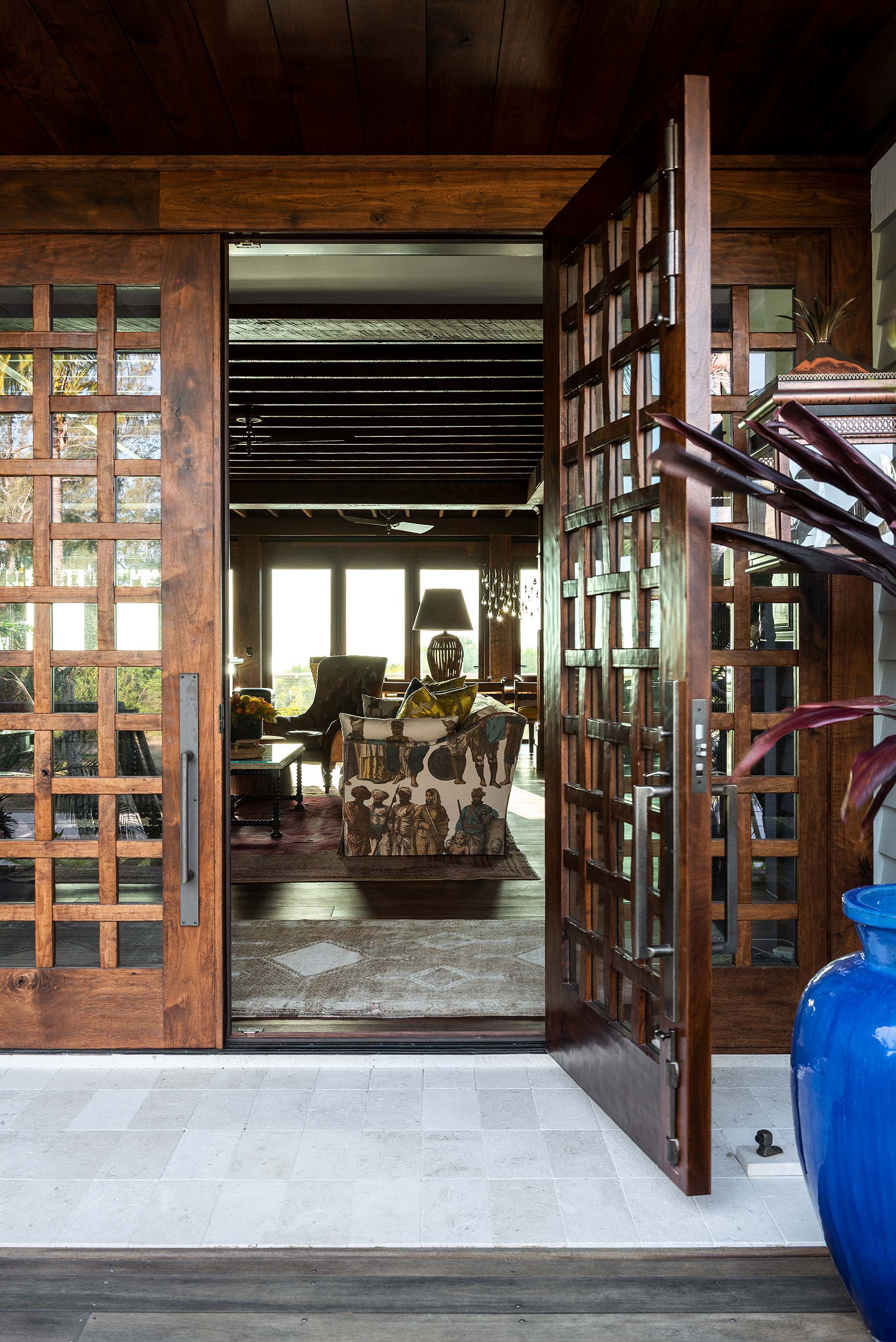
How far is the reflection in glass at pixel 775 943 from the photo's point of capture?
2.79 metres

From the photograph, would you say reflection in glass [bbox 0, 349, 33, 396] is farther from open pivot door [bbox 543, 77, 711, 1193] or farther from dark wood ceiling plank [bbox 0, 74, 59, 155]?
open pivot door [bbox 543, 77, 711, 1193]

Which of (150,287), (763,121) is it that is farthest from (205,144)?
(763,121)

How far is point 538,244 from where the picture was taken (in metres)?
2.88

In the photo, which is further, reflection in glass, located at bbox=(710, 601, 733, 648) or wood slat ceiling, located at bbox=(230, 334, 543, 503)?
wood slat ceiling, located at bbox=(230, 334, 543, 503)

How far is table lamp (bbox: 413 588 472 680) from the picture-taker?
33.8ft

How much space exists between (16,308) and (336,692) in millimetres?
5826

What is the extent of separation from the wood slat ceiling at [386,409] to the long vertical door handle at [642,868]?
3733 mm

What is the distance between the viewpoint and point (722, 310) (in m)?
2.83

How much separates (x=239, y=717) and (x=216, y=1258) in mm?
5002

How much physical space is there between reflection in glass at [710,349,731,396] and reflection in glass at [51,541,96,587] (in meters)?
1.95

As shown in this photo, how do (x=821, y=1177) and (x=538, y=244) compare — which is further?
(x=538, y=244)

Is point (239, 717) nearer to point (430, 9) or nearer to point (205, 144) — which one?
point (205, 144)

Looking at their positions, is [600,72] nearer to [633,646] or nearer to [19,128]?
[633,646]

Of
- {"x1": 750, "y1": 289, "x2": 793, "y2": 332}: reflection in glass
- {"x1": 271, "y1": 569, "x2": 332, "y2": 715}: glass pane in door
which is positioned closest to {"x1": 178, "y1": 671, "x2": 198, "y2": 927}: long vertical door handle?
{"x1": 750, "y1": 289, "x2": 793, "y2": 332}: reflection in glass
